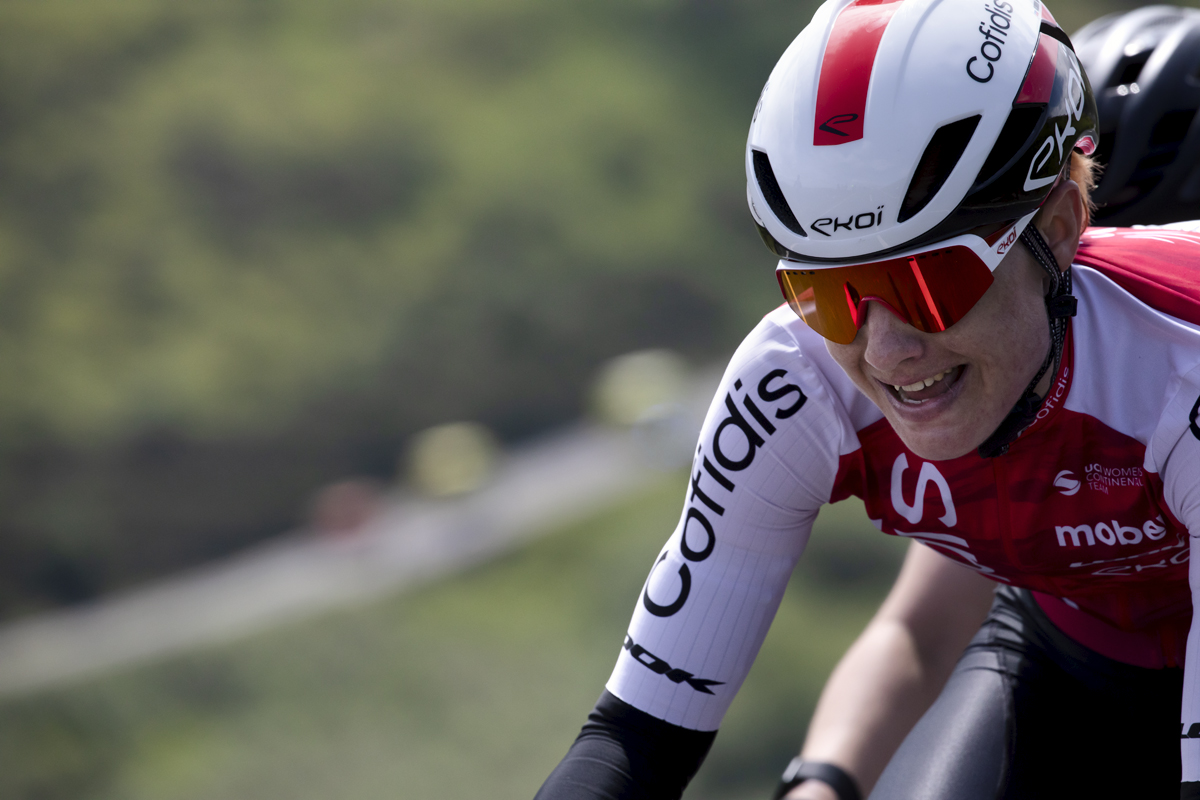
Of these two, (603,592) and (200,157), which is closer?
(603,592)

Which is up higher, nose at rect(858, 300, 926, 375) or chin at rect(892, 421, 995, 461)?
nose at rect(858, 300, 926, 375)

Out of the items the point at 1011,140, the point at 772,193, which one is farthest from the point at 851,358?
the point at 1011,140

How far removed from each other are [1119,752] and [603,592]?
6529 millimetres

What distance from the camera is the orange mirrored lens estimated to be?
176 cm

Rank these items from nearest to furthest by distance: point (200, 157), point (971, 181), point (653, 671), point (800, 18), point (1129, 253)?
1. point (971, 181)
2. point (1129, 253)
3. point (653, 671)
4. point (200, 157)
5. point (800, 18)

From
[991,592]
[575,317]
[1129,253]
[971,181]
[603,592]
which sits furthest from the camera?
[575,317]

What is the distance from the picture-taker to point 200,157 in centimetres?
1280

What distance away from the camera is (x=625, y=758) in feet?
7.23

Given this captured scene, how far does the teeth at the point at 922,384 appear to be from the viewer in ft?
6.04

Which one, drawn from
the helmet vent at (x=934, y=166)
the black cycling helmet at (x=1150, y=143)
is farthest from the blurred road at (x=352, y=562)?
the helmet vent at (x=934, y=166)

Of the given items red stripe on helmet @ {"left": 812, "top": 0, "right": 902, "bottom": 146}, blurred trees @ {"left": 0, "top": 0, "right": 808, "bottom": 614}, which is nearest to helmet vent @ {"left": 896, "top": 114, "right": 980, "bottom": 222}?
red stripe on helmet @ {"left": 812, "top": 0, "right": 902, "bottom": 146}

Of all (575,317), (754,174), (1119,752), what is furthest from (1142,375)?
(575,317)

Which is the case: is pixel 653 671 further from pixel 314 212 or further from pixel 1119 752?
pixel 314 212

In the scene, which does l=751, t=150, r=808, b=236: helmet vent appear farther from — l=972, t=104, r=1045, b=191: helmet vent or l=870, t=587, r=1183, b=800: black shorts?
l=870, t=587, r=1183, b=800: black shorts
